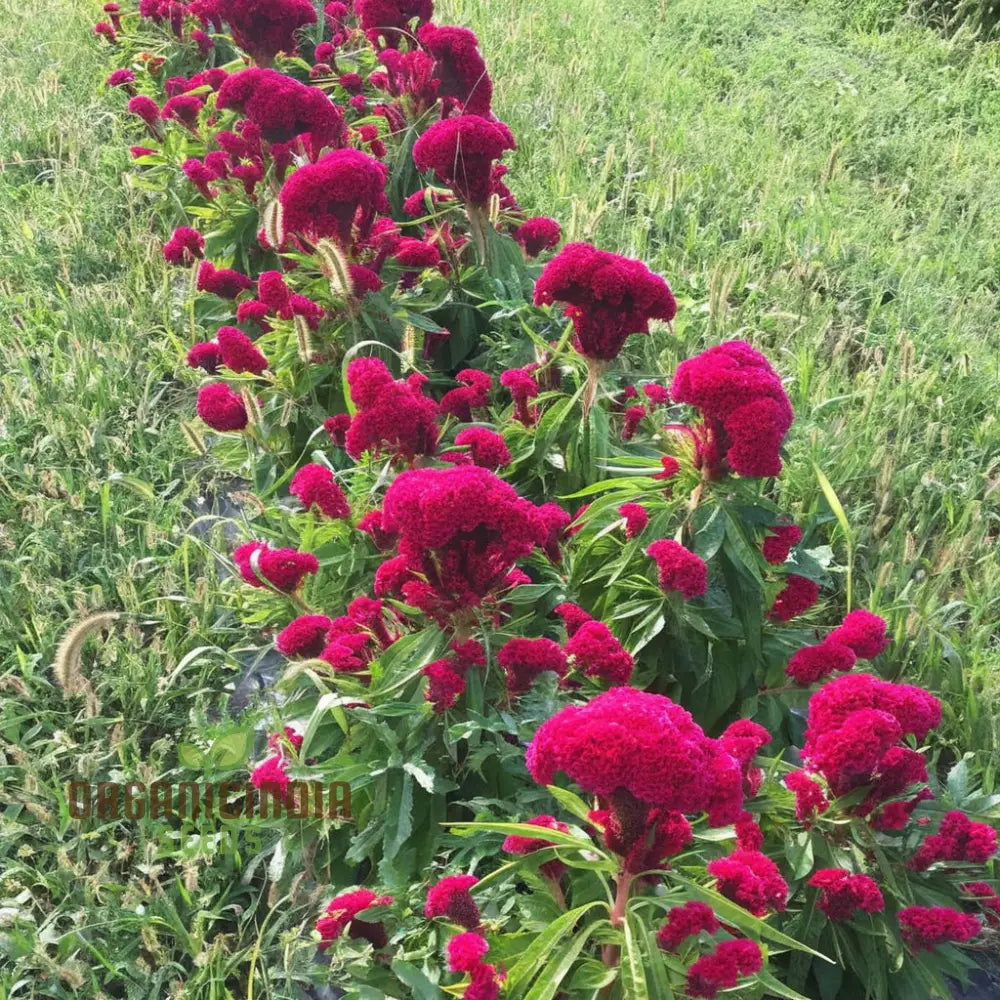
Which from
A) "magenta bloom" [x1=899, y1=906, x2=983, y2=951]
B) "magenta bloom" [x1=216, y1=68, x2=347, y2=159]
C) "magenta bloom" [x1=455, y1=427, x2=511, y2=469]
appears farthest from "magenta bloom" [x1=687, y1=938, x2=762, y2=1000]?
"magenta bloom" [x1=216, y1=68, x2=347, y2=159]

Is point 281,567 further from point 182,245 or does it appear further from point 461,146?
point 182,245

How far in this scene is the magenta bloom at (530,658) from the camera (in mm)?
1742

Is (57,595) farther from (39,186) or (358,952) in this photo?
(39,186)

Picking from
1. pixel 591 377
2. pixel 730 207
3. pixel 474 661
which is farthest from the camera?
pixel 730 207

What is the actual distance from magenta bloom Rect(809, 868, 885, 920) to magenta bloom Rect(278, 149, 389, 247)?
76.8 inches

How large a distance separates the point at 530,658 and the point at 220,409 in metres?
1.13

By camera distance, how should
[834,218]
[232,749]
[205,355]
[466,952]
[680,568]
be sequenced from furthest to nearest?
[834,218]
[205,355]
[232,749]
[680,568]
[466,952]

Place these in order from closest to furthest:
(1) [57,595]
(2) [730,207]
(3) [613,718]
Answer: (3) [613,718], (1) [57,595], (2) [730,207]

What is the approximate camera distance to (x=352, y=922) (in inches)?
68.7

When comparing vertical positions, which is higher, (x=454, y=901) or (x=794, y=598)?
(x=794, y=598)

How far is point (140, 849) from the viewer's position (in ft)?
7.04

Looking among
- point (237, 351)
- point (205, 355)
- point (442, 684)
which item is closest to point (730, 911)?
point (442, 684)

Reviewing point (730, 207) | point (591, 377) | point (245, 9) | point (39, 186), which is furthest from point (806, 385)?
point (39, 186)

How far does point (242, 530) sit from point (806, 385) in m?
Result: 1.86
